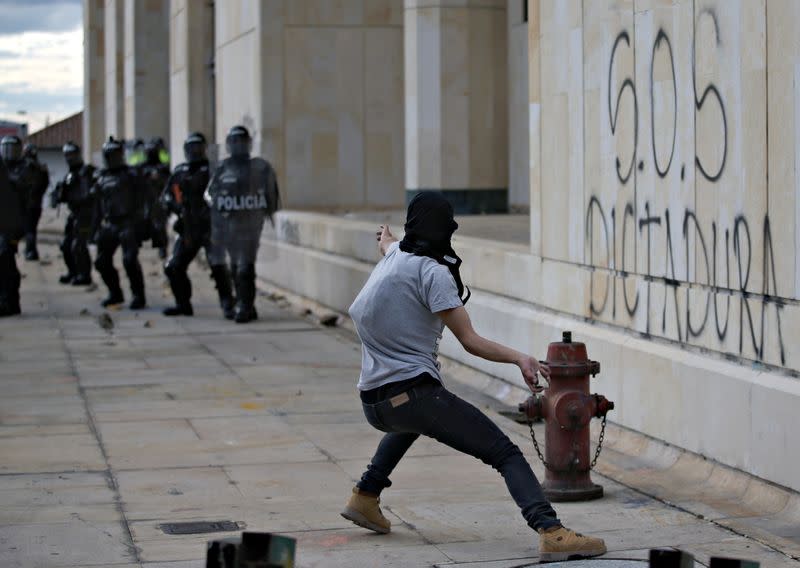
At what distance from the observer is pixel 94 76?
49281 mm

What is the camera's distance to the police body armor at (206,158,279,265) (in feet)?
51.1

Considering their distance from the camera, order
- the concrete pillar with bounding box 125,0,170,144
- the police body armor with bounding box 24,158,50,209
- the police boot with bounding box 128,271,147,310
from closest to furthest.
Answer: the police boot with bounding box 128,271,147,310 < the police body armor with bounding box 24,158,50,209 < the concrete pillar with bounding box 125,0,170,144

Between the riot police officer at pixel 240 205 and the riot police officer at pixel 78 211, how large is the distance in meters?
4.76

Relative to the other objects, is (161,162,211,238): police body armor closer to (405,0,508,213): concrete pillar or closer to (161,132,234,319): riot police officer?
(161,132,234,319): riot police officer

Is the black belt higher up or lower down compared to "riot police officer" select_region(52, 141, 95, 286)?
lower down

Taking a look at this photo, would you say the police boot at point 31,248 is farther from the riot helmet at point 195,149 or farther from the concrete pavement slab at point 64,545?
the concrete pavement slab at point 64,545

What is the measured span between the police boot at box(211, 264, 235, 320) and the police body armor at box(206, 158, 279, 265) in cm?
50

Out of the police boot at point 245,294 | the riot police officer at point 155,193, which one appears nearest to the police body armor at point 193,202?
the police boot at point 245,294

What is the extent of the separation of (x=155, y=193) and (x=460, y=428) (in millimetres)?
15556

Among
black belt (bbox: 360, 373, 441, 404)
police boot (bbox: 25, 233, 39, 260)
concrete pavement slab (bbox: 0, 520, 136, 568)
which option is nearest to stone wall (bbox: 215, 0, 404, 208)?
police boot (bbox: 25, 233, 39, 260)

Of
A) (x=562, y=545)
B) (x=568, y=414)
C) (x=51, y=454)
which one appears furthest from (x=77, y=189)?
(x=562, y=545)

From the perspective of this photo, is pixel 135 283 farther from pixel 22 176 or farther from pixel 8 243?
pixel 22 176

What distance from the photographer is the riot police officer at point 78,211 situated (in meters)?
20.2

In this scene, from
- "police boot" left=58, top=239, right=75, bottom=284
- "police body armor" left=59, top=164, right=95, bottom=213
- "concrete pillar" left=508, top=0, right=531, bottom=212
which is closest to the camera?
"concrete pillar" left=508, top=0, right=531, bottom=212
